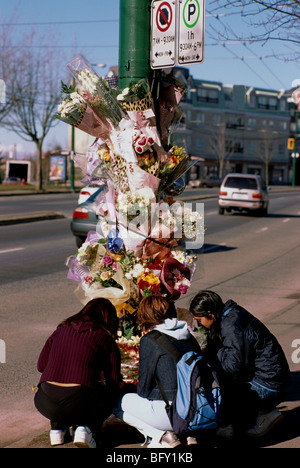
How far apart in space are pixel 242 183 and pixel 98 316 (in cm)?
2438

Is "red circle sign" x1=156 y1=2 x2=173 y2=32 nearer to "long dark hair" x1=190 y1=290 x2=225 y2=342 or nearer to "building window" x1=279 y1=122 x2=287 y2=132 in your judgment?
"long dark hair" x1=190 y1=290 x2=225 y2=342

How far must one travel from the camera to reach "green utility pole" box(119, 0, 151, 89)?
5551mm

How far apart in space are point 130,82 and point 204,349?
7.35 feet

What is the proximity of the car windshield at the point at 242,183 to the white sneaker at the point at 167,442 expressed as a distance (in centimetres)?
2419

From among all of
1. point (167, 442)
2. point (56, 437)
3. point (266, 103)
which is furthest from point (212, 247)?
point (266, 103)

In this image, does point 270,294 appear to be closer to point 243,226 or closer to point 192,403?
point 192,403

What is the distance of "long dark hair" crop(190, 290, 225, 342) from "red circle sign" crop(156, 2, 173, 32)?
7.48ft

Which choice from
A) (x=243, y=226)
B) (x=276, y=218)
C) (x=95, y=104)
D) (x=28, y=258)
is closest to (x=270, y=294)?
(x=28, y=258)

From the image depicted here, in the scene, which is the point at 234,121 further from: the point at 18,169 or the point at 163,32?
the point at 163,32

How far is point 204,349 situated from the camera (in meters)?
5.18

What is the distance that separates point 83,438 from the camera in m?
4.38

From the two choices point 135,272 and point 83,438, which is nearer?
point 83,438

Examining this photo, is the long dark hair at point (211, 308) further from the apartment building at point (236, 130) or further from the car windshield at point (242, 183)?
the apartment building at point (236, 130)
